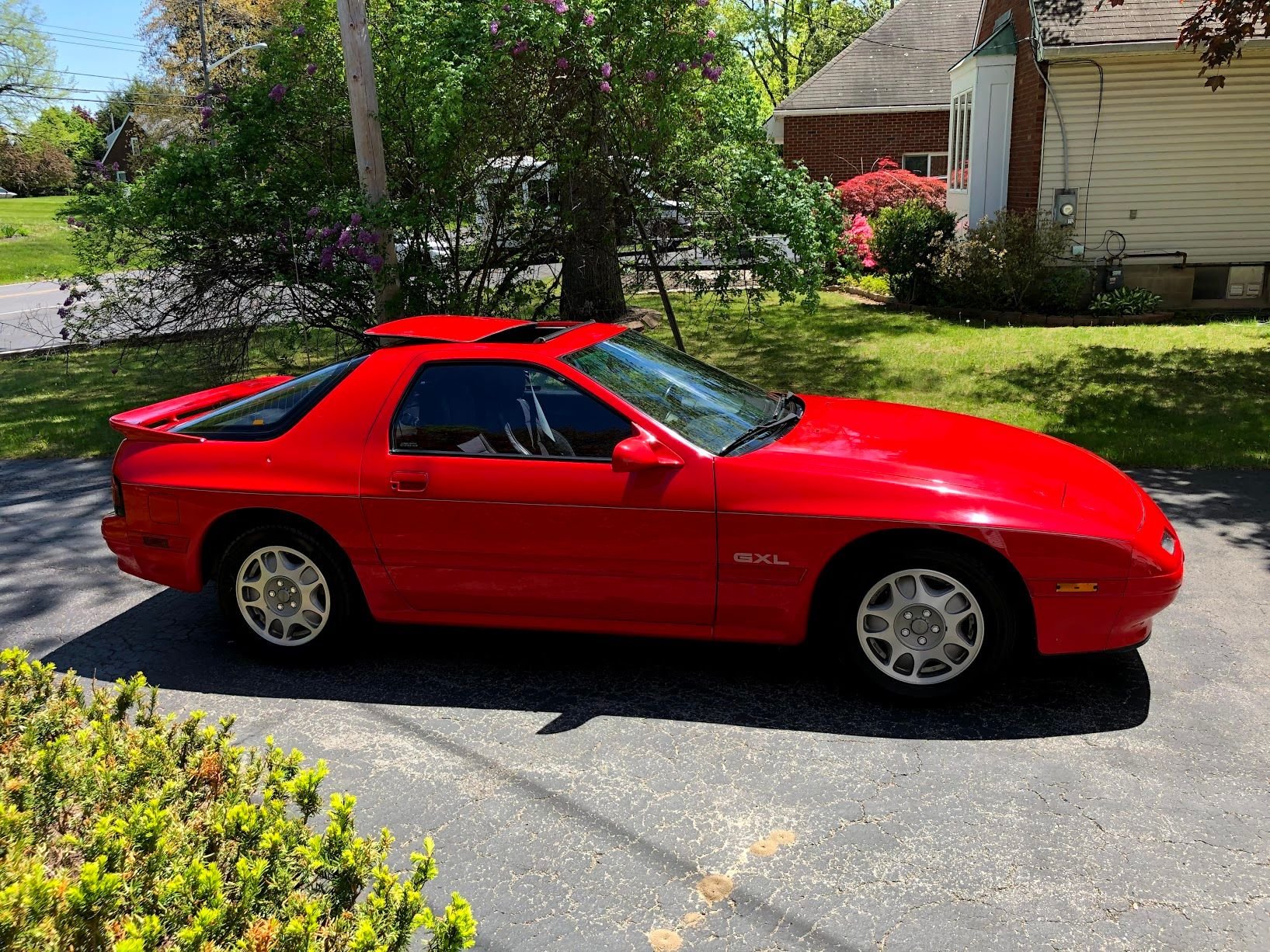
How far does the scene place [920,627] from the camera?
4.23 metres

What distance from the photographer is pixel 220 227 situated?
338 inches

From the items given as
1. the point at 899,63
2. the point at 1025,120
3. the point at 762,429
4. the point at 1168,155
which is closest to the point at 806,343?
the point at 1025,120

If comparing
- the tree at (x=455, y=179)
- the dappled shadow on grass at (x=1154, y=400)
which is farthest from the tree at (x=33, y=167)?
the dappled shadow on grass at (x=1154, y=400)

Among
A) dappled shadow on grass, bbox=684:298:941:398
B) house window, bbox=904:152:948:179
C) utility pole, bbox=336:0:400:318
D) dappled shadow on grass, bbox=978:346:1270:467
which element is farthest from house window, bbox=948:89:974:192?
utility pole, bbox=336:0:400:318

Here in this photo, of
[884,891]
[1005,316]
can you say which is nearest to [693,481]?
[884,891]

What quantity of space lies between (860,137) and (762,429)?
78.8 ft

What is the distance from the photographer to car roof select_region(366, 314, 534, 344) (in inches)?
196

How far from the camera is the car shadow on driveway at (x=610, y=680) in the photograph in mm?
4230

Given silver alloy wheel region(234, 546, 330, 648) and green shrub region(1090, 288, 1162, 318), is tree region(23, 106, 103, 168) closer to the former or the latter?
green shrub region(1090, 288, 1162, 318)

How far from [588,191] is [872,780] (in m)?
6.56

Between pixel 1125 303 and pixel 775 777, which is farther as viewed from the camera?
pixel 1125 303

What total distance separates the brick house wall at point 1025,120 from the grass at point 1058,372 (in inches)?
112

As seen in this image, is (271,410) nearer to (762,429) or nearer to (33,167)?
(762,429)

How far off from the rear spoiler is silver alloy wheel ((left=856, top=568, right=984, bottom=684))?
3186 mm
